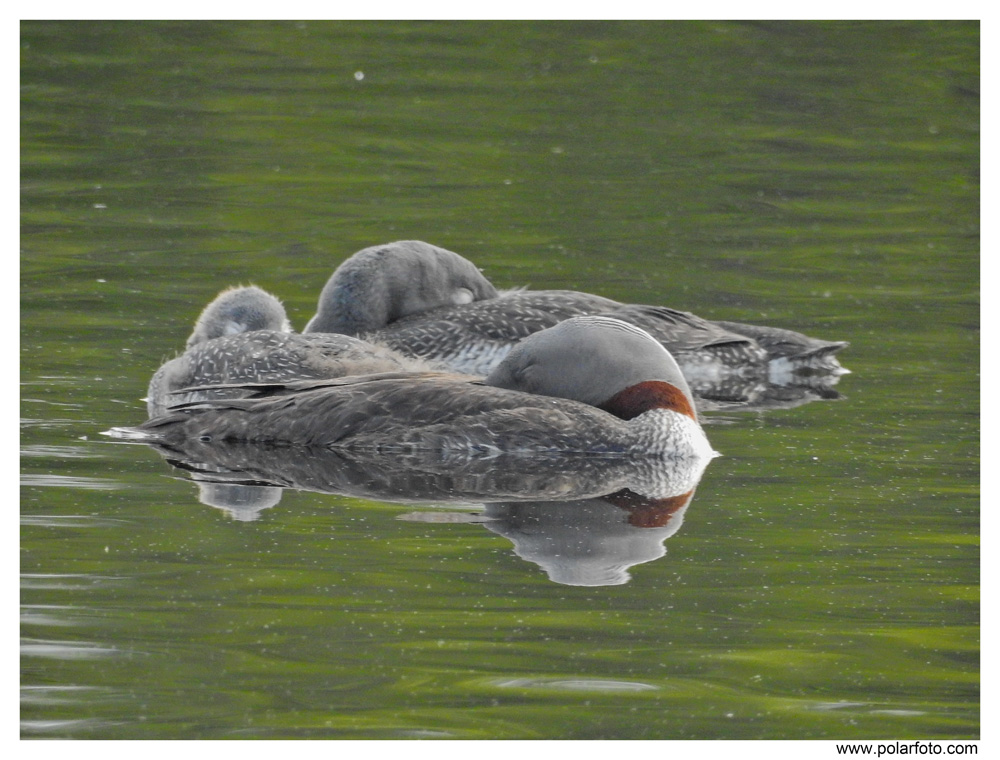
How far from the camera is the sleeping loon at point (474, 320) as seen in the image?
9.38m

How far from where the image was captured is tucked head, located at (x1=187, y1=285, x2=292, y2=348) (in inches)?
354

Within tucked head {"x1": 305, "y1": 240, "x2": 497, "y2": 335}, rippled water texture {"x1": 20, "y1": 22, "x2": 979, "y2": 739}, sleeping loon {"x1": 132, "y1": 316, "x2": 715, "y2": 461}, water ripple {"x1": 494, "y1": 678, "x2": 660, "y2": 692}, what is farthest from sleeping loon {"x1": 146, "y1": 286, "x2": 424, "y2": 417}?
water ripple {"x1": 494, "y1": 678, "x2": 660, "y2": 692}

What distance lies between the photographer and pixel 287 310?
412 inches

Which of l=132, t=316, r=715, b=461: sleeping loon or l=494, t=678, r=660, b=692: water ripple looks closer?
l=494, t=678, r=660, b=692: water ripple

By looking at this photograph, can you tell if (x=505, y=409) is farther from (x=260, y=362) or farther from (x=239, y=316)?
(x=239, y=316)

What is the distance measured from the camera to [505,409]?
23.9 ft

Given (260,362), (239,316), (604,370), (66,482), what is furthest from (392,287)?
(66,482)

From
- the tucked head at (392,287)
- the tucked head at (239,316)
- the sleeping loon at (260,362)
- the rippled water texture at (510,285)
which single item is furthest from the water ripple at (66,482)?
the tucked head at (392,287)

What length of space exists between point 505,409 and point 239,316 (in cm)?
226

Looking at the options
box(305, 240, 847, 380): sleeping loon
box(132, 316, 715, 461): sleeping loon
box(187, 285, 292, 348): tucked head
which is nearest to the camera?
box(132, 316, 715, 461): sleeping loon

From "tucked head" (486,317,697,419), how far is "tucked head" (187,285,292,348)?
195 centimetres

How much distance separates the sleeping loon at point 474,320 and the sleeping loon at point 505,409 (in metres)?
1.72

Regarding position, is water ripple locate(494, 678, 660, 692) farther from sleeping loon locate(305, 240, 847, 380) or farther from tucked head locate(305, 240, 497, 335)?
tucked head locate(305, 240, 497, 335)

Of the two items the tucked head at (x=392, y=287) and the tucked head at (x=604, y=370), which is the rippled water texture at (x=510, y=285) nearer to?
the tucked head at (x=604, y=370)
